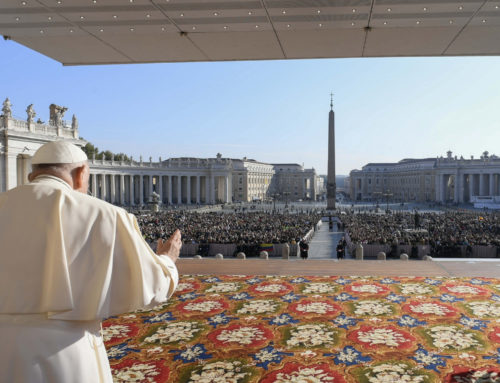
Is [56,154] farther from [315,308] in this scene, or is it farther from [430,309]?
[430,309]

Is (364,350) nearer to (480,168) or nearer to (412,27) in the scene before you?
(412,27)

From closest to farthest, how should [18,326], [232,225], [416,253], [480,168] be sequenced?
[18,326], [416,253], [232,225], [480,168]

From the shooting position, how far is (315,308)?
538cm

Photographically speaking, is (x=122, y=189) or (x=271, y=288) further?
(x=122, y=189)

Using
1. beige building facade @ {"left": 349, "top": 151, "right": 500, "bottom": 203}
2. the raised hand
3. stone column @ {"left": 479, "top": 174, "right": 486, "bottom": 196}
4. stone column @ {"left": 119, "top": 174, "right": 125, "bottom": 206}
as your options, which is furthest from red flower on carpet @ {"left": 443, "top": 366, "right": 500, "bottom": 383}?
stone column @ {"left": 479, "top": 174, "right": 486, "bottom": 196}

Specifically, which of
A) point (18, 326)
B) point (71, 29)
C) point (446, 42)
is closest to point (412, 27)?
point (446, 42)

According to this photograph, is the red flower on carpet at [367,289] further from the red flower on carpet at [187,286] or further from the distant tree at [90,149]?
the distant tree at [90,149]

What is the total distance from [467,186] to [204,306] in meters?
107

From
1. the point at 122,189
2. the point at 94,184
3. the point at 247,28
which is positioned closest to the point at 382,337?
the point at 247,28

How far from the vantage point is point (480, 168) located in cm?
8931

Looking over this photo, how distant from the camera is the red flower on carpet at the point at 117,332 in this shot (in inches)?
177

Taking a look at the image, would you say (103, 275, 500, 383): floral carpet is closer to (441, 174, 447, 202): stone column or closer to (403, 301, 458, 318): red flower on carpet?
(403, 301, 458, 318): red flower on carpet

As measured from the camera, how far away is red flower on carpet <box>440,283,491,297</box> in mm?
5949

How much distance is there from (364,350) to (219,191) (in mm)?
92663
